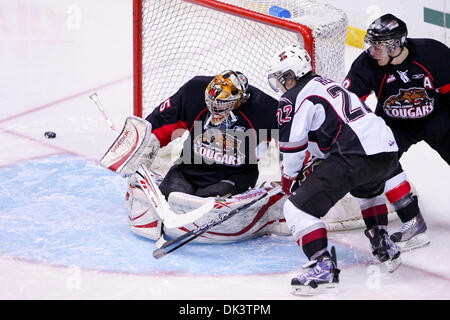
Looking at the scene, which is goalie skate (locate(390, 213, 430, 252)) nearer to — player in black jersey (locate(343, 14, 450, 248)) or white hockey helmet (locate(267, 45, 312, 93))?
player in black jersey (locate(343, 14, 450, 248))

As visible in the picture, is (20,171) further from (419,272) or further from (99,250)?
(419,272)

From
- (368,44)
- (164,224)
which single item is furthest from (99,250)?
(368,44)

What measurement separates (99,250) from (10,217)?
59cm

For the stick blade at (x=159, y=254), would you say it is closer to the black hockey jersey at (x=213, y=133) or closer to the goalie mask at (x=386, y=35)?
the black hockey jersey at (x=213, y=133)

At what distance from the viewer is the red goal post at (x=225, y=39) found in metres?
3.91

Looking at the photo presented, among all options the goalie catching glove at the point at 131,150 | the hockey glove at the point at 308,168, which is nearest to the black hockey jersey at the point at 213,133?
the goalie catching glove at the point at 131,150

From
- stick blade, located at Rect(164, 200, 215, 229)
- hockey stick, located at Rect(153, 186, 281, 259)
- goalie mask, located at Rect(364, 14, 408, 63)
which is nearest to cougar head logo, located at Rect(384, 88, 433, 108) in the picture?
goalie mask, located at Rect(364, 14, 408, 63)

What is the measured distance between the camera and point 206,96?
12.0 ft

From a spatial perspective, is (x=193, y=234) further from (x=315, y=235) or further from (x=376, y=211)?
(x=376, y=211)

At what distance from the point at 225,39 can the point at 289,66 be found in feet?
6.27

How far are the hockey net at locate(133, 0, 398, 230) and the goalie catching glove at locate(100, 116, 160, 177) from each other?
726 millimetres

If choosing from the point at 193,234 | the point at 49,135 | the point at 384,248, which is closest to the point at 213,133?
the point at 193,234

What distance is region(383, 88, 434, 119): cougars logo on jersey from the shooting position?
3666 mm

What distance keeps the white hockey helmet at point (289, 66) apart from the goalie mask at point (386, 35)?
37cm
